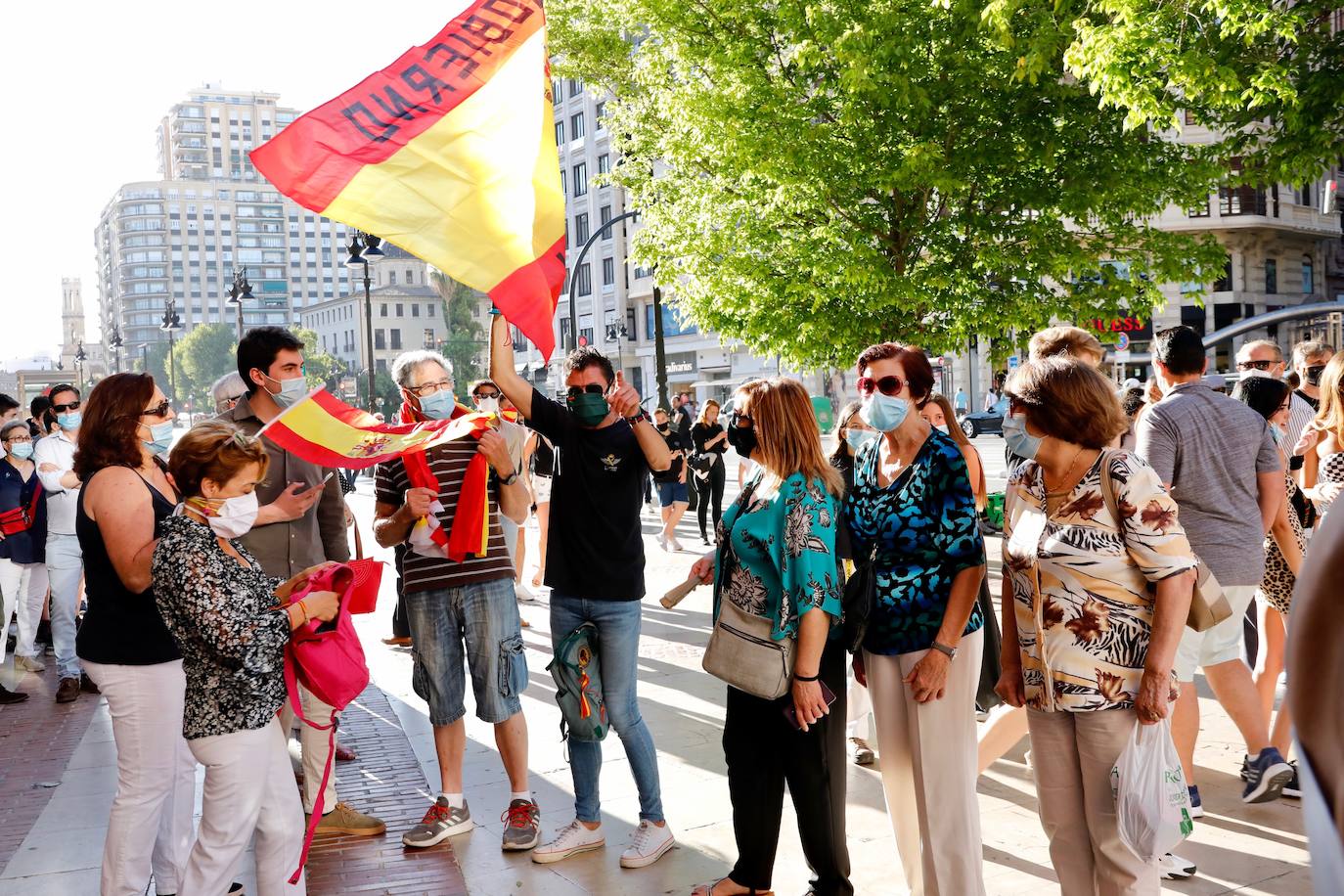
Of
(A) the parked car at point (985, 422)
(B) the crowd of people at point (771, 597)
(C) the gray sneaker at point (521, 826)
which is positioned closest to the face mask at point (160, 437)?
(B) the crowd of people at point (771, 597)

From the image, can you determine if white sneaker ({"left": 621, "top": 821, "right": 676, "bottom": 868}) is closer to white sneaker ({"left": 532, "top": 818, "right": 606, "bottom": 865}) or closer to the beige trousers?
white sneaker ({"left": 532, "top": 818, "right": 606, "bottom": 865})

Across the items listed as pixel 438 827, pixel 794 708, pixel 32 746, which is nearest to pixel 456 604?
pixel 438 827

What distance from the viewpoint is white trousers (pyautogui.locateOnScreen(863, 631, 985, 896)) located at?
3.96m

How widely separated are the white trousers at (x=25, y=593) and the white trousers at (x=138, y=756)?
20.3ft

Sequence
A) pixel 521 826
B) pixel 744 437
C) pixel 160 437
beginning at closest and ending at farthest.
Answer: pixel 744 437, pixel 521 826, pixel 160 437

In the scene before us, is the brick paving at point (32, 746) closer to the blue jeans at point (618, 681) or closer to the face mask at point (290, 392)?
the face mask at point (290, 392)

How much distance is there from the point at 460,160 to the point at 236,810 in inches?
106

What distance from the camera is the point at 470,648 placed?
17.5 ft

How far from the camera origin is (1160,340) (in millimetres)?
5211

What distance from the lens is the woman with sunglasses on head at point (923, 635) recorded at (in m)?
3.96

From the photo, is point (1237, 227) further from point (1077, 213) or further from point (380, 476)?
point (380, 476)


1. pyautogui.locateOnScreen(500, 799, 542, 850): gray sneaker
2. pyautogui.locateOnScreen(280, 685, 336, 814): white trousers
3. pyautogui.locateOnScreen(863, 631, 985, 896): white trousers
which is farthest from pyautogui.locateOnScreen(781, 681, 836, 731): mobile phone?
pyautogui.locateOnScreen(280, 685, 336, 814): white trousers

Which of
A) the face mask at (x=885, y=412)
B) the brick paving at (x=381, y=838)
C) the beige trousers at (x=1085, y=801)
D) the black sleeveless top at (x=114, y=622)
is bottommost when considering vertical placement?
the brick paving at (x=381, y=838)

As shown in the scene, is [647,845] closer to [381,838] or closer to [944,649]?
[381,838]
